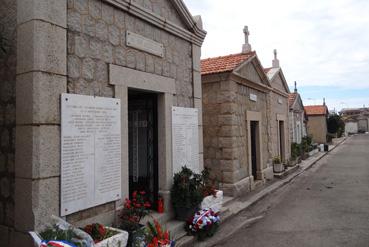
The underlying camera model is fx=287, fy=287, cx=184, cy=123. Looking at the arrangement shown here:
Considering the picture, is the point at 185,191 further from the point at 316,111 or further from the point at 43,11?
the point at 316,111

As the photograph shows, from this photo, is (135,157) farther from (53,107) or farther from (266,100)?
(266,100)

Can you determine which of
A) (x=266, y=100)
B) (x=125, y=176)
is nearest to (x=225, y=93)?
(x=266, y=100)

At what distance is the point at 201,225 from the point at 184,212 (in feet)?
1.20

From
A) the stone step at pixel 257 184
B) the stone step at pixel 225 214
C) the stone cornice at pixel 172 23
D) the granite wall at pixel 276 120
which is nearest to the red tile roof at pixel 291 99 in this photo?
the granite wall at pixel 276 120

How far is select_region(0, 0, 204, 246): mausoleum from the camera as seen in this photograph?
314cm

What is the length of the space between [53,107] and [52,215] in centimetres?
120

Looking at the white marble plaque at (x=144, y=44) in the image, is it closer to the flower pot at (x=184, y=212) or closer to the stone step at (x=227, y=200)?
the flower pot at (x=184, y=212)

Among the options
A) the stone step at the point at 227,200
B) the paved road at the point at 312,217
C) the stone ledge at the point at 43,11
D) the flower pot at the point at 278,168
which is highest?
the stone ledge at the point at 43,11

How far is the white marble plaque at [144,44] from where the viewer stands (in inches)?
173

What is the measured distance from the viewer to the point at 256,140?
964cm

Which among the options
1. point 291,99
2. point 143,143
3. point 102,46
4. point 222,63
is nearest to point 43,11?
point 102,46

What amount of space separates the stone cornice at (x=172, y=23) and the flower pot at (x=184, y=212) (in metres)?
3.19

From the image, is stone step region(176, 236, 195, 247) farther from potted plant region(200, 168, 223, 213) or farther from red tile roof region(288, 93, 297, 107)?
red tile roof region(288, 93, 297, 107)

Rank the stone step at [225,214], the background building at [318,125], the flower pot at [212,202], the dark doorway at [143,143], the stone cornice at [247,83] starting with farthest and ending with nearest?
the background building at [318,125] → the stone cornice at [247,83] → the stone step at [225,214] → the flower pot at [212,202] → the dark doorway at [143,143]
